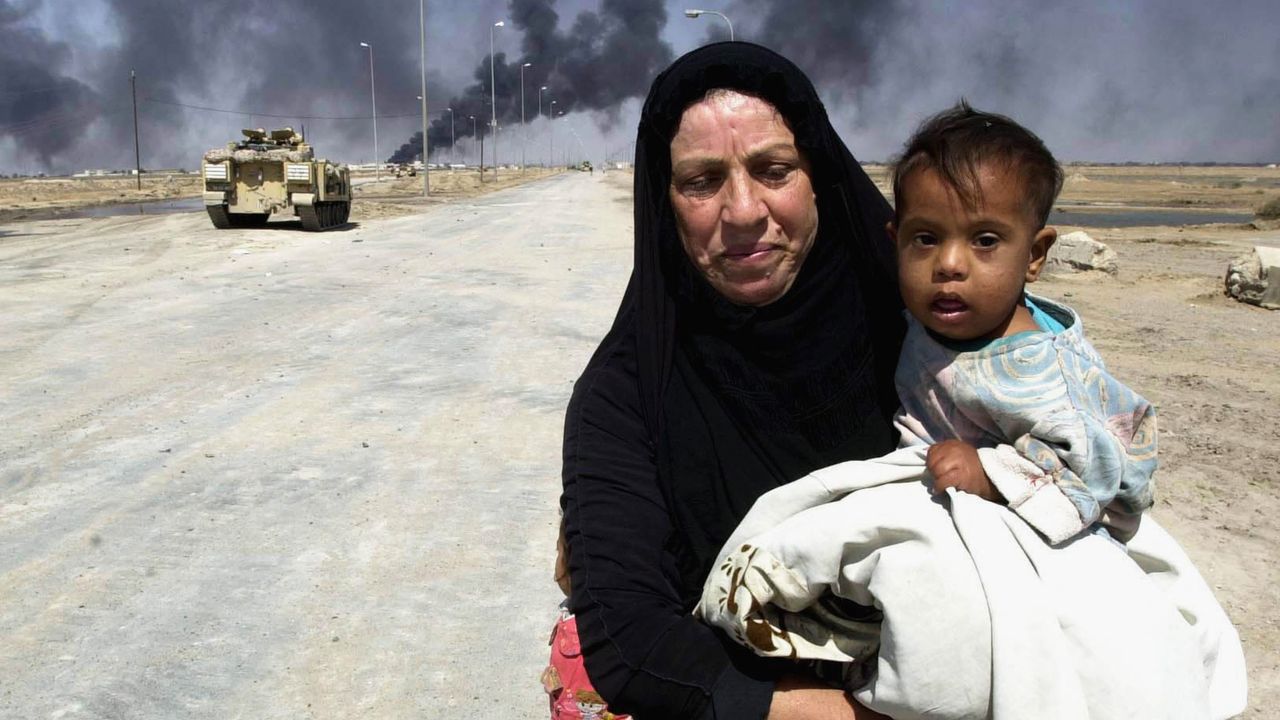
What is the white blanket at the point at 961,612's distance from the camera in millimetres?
1347

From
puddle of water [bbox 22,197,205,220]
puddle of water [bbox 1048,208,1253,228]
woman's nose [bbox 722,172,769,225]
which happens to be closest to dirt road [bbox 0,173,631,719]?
woman's nose [bbox 722,172,769,225]

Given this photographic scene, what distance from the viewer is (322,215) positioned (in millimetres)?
22125

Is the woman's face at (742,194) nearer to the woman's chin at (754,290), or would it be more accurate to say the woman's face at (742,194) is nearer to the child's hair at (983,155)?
the woman's chin at (754,290)

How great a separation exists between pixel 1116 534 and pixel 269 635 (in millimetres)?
2993

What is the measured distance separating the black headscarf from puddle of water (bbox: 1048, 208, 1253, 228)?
96.2 feet

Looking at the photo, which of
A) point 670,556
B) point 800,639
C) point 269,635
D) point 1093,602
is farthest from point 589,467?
point 269,635

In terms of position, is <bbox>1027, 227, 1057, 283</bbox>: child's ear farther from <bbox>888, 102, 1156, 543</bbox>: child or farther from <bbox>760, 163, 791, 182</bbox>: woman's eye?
<bbox>760, 163, 791, 182</bbox>: woman's eye

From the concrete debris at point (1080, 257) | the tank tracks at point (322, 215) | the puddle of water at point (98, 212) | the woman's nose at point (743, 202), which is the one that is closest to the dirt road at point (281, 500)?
the woman's nose at point (743, 202)

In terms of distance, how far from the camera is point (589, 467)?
181 centimetres

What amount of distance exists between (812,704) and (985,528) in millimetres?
374

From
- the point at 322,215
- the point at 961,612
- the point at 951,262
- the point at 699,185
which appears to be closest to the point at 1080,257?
the point at 699,185

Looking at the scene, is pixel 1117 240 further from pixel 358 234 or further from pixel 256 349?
pixel 256 349

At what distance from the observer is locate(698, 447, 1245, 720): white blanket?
1347mm

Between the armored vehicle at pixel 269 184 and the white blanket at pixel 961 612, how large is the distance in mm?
21394
